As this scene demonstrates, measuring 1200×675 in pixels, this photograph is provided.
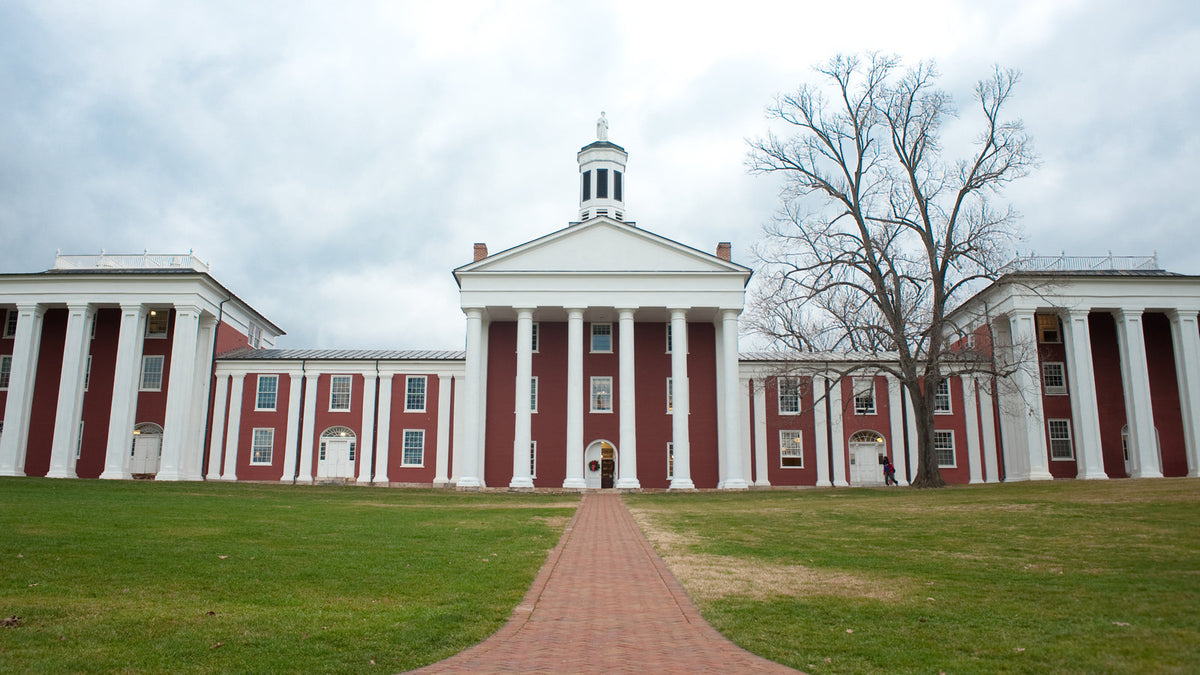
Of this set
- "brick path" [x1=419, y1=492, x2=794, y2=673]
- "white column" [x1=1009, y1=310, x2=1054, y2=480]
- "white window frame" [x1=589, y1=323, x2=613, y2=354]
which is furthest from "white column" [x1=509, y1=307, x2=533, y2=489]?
"brick path" [x1=419, y1=492, x2=794, y2=673]

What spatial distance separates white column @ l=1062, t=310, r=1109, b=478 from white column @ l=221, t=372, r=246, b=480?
41459 millimetres

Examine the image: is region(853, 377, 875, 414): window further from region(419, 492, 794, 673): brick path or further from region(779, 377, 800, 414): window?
region(419, 492, 794, 673): brick path

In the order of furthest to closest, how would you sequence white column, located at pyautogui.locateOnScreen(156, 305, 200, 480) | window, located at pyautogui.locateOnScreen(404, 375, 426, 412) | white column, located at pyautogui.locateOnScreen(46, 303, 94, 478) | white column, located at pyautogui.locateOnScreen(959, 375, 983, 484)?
window, located at pyautogui.locateOnScreen(404, 375, 426, 412) < white column, located at pyautogui.locateOnScreen(959, 375, 983, 484) < white column, located at pyautogui.locateOnScreen(156, 305, 200, 480) < white column, located at pyautogui.locateOnScreen(46, 303, 94, 478)

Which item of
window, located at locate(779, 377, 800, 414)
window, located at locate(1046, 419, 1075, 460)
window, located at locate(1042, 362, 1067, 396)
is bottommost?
window, located at locate(1046, 419, 1075, 460)

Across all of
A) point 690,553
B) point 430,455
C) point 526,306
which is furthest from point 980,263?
point 430,455

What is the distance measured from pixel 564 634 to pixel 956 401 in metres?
40.0

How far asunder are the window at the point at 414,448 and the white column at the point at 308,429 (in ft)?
15.9

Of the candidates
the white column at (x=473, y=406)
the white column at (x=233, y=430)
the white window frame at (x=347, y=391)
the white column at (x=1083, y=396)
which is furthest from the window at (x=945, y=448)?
the white column at (x=233, y=430)

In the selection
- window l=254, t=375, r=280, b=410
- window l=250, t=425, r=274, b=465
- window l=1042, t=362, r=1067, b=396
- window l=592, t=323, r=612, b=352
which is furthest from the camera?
window l=254, t=375, r=280, b=410

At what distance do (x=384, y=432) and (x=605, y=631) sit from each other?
37045 millimetres

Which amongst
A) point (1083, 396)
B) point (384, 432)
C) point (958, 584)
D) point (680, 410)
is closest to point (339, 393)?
point (384, 432)

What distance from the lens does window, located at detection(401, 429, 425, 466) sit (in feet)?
144

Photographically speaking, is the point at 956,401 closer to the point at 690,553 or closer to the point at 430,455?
the point at 430,455

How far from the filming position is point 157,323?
1740 inches
